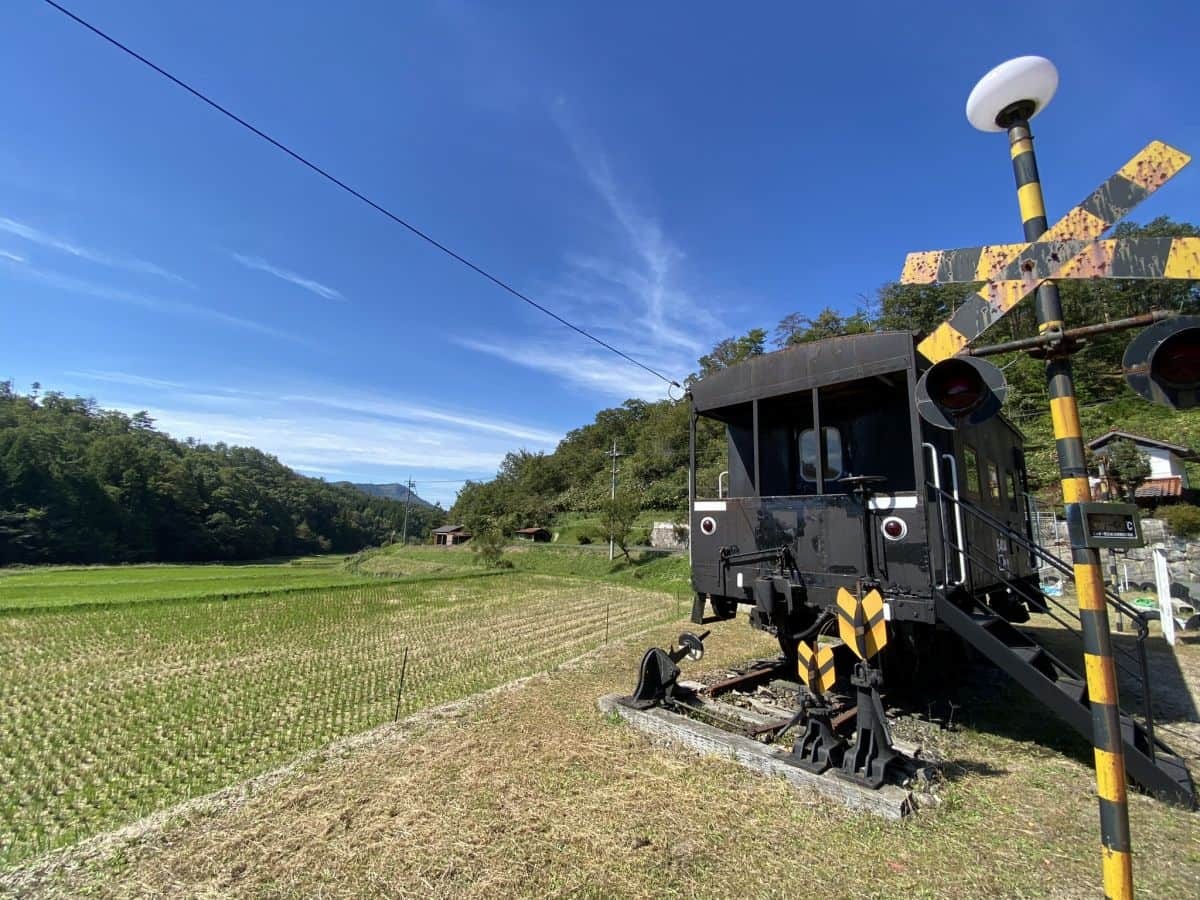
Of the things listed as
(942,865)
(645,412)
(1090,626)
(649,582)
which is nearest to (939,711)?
(942,865)

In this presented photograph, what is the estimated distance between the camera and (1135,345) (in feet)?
7.01

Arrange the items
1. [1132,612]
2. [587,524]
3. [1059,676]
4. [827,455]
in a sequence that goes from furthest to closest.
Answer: [587,524]
[827,455]
[1059,676]
[1132,612]

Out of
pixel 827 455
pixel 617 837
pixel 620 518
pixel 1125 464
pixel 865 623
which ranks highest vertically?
pixel 1125 464

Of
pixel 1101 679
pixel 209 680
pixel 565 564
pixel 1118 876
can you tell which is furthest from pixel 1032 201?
pixel 565 564

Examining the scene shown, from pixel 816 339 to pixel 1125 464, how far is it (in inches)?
726

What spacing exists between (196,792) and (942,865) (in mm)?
6171

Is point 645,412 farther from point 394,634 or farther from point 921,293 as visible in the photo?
point 394,634

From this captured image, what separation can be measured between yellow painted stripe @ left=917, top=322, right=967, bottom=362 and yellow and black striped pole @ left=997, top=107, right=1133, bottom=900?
1.02 ft

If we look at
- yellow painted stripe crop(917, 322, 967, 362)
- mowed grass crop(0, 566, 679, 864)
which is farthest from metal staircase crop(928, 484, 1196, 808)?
mowed grass crop(0, 566, 679, 864)

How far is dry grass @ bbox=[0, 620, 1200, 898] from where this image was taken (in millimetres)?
3213

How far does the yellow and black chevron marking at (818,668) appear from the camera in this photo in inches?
185

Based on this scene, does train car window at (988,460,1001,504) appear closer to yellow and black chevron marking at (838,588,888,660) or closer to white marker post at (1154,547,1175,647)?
yellow and black chevron marking at (838,588,888,660)

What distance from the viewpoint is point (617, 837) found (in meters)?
3.69

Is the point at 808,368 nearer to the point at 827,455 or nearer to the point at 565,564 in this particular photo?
the point at 827,455
